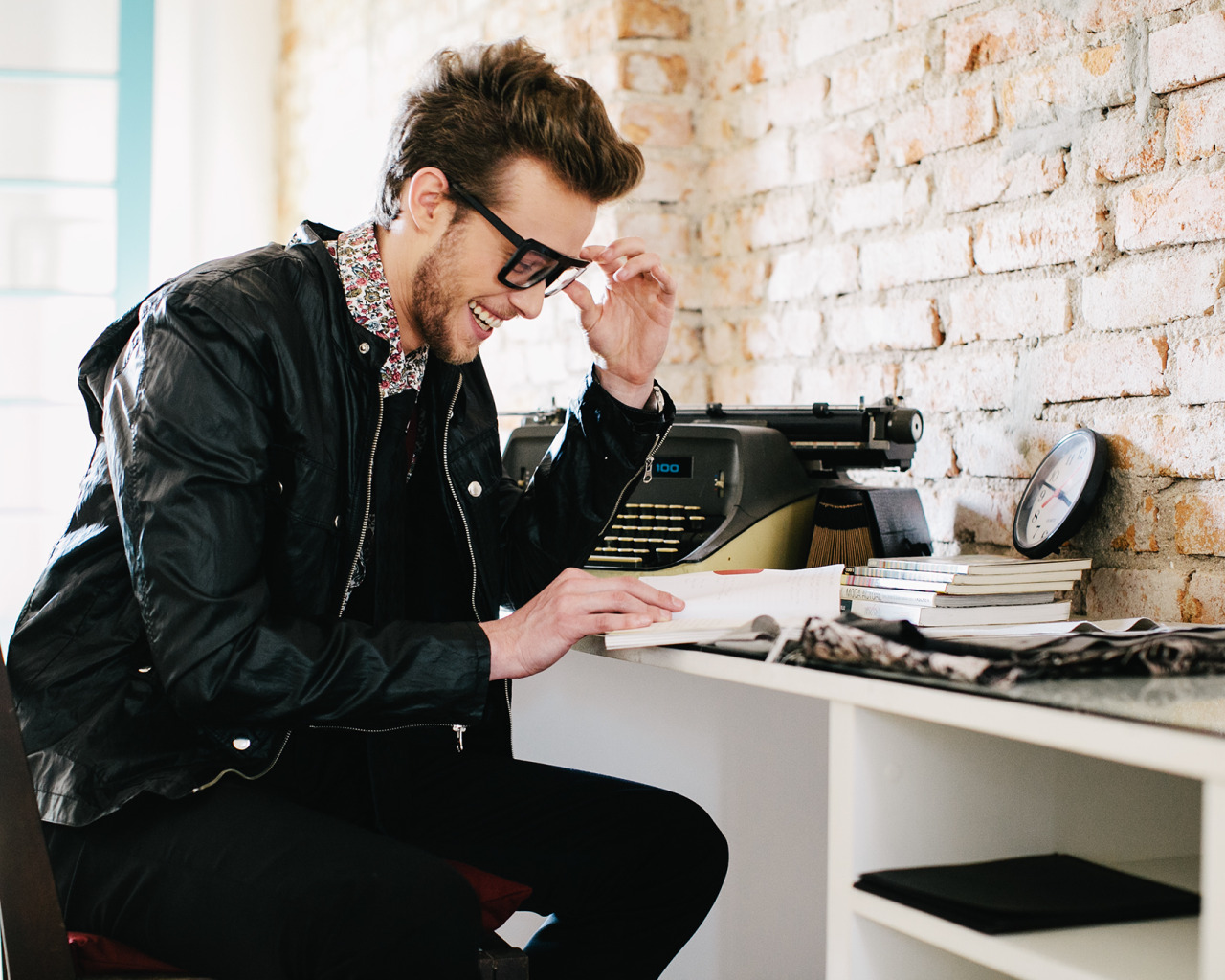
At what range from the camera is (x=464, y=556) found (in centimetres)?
150

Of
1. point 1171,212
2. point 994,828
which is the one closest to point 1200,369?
point 1171,212

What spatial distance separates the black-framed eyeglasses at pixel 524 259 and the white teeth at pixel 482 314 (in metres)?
0.05

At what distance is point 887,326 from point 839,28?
539mm

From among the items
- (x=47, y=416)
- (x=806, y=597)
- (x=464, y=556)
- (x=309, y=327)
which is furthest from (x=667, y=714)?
(x=47, y=416)

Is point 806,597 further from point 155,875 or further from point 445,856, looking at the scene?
point 155,875

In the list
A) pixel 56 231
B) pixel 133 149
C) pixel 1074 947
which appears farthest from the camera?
pixel 133 149

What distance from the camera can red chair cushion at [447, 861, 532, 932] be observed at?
4.20 ft

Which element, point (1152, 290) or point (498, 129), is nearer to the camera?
point (498, 129)

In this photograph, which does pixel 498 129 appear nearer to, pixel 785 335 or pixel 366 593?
pixel 366 593

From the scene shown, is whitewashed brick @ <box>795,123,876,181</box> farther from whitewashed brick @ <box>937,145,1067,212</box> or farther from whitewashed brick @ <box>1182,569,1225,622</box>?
whitewashed brick @ <box>1182,569,1225,622</box>

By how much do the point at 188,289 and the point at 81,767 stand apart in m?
0.48

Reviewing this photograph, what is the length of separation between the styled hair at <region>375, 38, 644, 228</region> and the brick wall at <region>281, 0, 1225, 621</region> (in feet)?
2.01

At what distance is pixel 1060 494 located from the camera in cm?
158

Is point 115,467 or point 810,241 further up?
point 810,241
